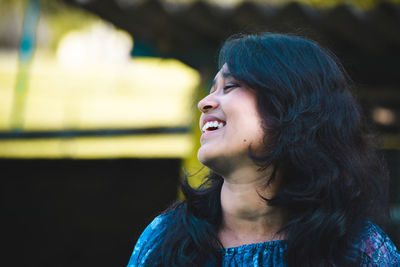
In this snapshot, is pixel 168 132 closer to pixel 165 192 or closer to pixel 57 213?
pixel 165 192

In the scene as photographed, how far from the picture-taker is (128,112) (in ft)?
26.9

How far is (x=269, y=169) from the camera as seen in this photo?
1.66 metres

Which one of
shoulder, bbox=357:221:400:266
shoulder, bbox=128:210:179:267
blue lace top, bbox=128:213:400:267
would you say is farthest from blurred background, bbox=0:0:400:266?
shoulder, bbox=357:221:400:266

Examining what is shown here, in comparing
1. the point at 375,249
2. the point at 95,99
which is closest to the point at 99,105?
the point at 95,99

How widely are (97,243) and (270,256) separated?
4285mm

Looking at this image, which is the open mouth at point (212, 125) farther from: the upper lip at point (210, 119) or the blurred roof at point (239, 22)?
the blurred roof at point (239, 22)

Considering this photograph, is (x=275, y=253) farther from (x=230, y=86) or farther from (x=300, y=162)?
(x=230, y=86)

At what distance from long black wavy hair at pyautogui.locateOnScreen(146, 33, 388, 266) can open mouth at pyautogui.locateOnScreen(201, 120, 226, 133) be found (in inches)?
5.1

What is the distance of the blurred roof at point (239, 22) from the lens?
2.88 m

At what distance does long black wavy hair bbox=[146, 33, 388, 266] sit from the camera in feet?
5.16

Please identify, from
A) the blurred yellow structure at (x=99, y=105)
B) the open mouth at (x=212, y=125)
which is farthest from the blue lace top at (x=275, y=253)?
the blurred yellow structure at (x=99, y=105)

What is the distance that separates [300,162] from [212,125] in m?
0.29

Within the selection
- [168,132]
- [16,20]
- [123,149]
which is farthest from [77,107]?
[16,20]

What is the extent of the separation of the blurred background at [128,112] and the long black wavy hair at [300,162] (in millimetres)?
348
